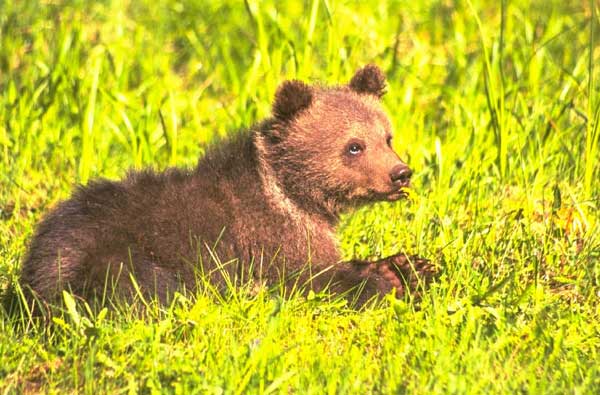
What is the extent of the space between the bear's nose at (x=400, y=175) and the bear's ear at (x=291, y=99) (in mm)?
698

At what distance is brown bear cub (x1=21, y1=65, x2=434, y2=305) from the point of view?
5.39 m

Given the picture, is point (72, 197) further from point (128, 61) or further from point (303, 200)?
point (128, 61)

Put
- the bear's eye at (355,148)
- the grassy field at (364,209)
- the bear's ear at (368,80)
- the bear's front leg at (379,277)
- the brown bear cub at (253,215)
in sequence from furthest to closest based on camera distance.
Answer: the bear's ear at (368,80), the bear's eye at (355,148), the bear's front leg at (379,277), the brown bear cub at (253,215), the grassy field at (364,209)

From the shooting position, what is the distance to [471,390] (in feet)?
14.6

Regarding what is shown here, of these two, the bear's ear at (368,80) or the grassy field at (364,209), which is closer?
the grassy field at (364,209)

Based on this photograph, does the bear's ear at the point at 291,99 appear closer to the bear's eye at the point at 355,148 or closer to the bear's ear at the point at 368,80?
the bear's eye at the point at 355,148

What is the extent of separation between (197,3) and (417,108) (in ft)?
10.2

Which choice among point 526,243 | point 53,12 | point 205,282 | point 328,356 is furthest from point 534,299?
point 53,12

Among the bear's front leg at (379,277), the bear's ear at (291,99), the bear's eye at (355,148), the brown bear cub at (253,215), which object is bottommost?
the bear's front leg at (379,277)

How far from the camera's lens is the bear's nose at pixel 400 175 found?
20.4 ft

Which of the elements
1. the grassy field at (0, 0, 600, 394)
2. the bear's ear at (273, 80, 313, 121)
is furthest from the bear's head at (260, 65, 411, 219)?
the grassy field at (0, 0, 600, 394)

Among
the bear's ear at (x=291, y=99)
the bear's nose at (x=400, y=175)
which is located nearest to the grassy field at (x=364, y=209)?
the bear's nose at (x=400, y=175)

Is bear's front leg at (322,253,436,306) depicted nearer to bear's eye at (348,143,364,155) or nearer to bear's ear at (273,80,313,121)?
bear's eye at (348,143,364,155)

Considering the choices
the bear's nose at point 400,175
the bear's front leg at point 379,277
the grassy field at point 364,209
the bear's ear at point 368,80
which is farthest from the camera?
the bear's ear at point 368,80
